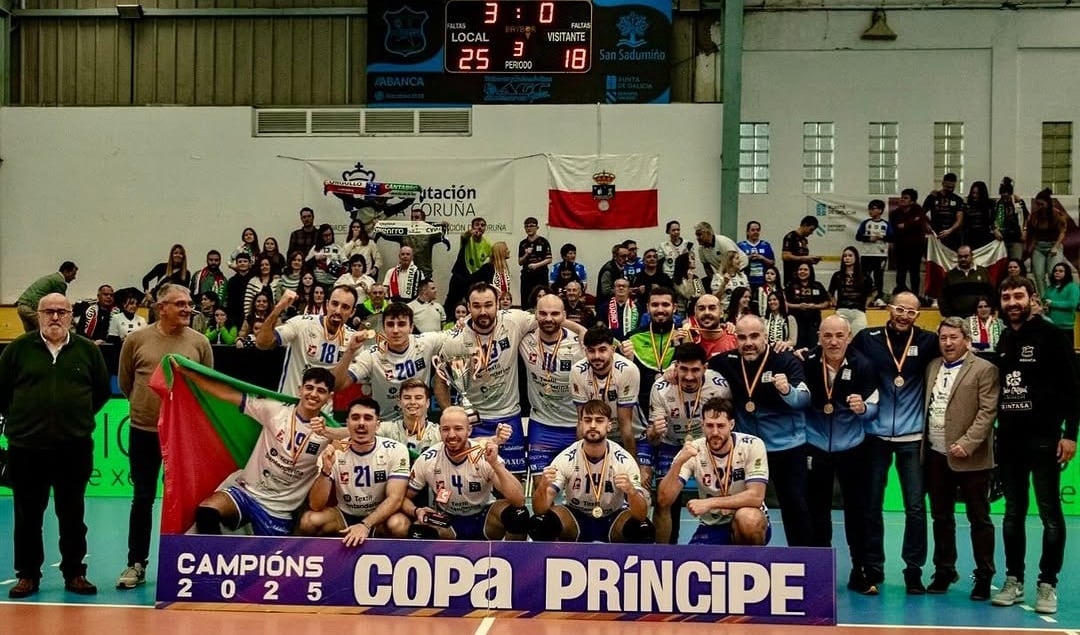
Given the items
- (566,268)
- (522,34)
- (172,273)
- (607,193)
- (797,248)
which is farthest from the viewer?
(607,193)

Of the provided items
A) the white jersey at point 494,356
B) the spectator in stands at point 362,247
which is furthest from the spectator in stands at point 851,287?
the white jersey at point 494,356

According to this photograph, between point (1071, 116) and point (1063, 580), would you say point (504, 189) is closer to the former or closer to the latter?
point (1071, 116)

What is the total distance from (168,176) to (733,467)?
16.7m

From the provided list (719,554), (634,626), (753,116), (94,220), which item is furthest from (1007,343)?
(94,220)

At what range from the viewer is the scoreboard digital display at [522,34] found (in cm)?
2159

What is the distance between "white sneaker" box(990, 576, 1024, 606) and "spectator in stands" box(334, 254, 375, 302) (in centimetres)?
1069

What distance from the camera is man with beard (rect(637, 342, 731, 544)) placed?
907cm

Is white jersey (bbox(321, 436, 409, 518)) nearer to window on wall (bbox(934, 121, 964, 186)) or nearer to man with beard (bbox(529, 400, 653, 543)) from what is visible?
man with beard (bbox(529, 400, 653, 543))

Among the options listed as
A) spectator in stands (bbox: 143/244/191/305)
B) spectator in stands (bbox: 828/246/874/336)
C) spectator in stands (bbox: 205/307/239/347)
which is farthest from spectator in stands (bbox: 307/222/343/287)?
spectator in stands (bbox: 828/246/874/336)

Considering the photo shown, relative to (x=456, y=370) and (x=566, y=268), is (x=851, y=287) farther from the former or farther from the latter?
(x=456, y=370)

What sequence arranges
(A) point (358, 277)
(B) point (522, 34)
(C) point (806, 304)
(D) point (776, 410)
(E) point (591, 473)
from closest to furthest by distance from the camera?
1. (E) point (591, 473)
2. (D) point (776, 410)
3. (C) point (806, 304)
4. (A) point (358, 277)
5. (B) point (522, 34)

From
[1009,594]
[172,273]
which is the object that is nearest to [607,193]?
[172,273]

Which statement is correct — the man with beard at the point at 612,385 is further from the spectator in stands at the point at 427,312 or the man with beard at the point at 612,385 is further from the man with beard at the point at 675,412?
the spectator in stands at the point at 427,312

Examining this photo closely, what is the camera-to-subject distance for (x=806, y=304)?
18141 millimetres
